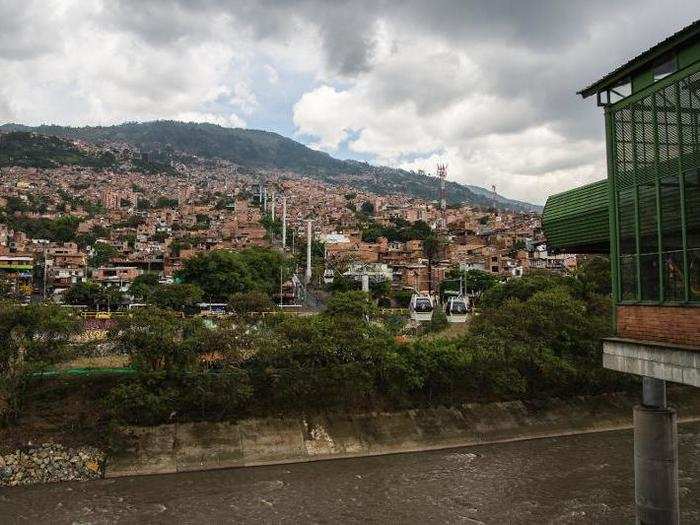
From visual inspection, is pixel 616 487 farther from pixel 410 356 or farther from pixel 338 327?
pixel 338 327

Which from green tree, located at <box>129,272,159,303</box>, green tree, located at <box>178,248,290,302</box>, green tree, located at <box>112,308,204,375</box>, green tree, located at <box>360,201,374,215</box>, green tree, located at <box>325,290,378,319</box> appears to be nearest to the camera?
green tree, located at <box>112,308,204,375</box>

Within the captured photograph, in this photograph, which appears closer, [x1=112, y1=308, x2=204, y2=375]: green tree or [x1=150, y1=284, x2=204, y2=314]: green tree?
[x1=112, y1=308, x2=204, y2=375]: green tree

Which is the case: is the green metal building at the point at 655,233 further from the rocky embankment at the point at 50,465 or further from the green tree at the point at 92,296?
the green tree at the point at 92,296

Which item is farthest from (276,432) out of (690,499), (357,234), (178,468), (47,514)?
(357,234)

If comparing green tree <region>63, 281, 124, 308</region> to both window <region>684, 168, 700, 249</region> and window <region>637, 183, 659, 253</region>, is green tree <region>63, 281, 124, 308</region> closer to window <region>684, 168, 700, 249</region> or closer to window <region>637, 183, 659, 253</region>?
window <region>637, 183, 659, 253</region>

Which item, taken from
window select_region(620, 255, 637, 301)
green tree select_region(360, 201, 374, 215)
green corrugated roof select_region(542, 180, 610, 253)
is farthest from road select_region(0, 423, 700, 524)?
green tree select_region(360, 201, 374, 215)

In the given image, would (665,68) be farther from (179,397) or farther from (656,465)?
(179,397)
